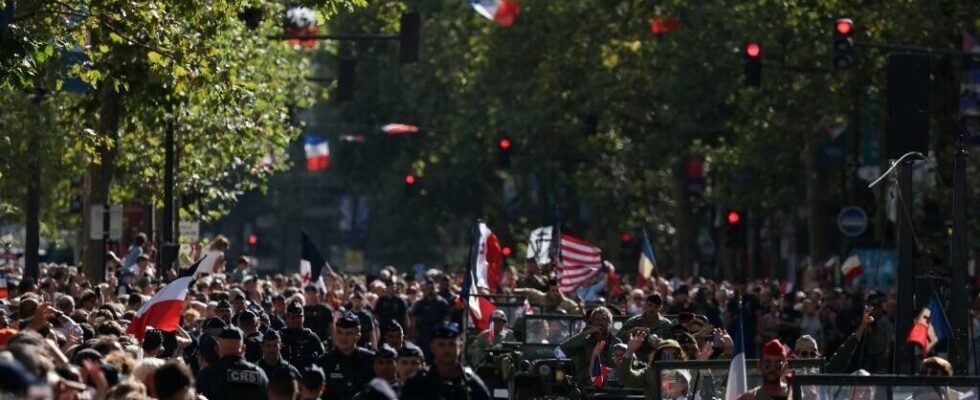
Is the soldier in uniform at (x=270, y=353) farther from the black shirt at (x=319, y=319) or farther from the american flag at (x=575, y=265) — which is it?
the american flag at (x=575, y=265)

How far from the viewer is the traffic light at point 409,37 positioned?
3562 centimetres

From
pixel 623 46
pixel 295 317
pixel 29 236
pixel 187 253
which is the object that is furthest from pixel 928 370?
pixel 623 46

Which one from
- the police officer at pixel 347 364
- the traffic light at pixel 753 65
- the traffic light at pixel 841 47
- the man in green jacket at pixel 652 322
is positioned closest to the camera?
the police officer at pixel 347 364

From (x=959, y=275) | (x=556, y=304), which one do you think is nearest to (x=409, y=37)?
(x=556, y=304)

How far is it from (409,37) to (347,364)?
Result: 19258 mm

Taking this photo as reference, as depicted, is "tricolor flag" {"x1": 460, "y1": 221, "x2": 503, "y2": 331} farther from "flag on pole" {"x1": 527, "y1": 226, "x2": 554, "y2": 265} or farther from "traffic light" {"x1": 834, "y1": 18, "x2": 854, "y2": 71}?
"flag on pole" {"x1": 527, "y1": 226, "x2": 554, "y2": 265}

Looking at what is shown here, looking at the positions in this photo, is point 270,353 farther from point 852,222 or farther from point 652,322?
point 852,222

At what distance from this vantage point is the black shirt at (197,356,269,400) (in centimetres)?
1423

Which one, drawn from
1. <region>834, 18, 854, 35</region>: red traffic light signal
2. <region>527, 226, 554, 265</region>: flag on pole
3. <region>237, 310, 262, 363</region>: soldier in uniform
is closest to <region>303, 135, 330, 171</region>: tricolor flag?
<region>527, 226, 554, 265</region>: flag on pole

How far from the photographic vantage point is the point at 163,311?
17781mm

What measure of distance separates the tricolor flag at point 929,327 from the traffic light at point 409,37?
549 inches

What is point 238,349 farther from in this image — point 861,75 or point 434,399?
point 861,75

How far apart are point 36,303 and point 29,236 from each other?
1677cm

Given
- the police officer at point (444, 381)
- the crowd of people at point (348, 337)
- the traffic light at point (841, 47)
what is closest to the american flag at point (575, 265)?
the crowd of people at point (348, 337)
